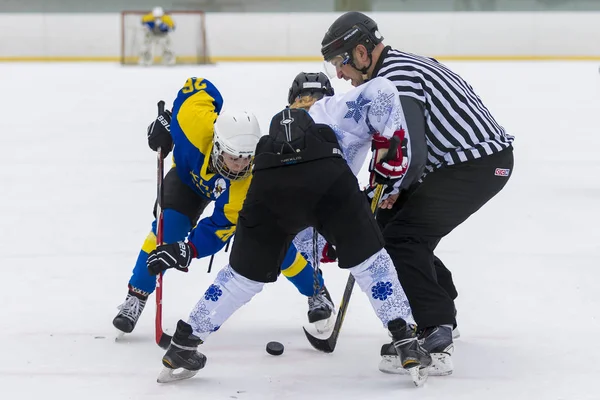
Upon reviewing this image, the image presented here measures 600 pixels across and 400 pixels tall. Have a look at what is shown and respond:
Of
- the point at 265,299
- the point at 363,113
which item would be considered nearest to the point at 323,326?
the point at 265,299

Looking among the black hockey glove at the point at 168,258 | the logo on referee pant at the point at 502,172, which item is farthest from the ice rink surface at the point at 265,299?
the logo on referee pant at the point at 502,172

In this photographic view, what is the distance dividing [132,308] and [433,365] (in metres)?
0.99

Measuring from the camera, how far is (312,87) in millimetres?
3156

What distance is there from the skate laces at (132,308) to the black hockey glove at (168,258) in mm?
427

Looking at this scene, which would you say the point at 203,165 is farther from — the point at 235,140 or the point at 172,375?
the point at 172,375

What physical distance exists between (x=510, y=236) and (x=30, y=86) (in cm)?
882

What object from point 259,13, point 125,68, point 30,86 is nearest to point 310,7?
point 259,13

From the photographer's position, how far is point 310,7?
57.0ft

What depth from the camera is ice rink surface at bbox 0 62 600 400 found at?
267 cm

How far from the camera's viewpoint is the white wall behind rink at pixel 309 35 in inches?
659

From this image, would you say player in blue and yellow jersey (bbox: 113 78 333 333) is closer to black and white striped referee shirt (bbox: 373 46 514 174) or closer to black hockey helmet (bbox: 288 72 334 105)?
black hockey helmet (bbox: 288 72 334 105)

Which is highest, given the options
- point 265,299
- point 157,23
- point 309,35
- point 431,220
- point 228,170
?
point 228,170

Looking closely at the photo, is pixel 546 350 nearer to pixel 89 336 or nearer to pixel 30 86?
pixel 89 336

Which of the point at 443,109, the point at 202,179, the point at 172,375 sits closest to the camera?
the point at 172,375
